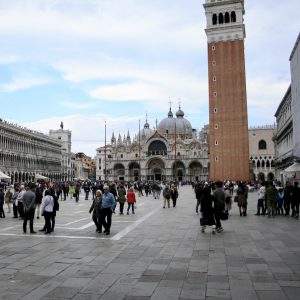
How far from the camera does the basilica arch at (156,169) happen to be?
8881 cm

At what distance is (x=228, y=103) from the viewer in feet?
189

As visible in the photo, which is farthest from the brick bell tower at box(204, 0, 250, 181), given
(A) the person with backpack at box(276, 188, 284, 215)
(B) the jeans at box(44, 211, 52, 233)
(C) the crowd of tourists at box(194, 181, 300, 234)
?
(B) the jeans at box(44, 211, 52, 233)

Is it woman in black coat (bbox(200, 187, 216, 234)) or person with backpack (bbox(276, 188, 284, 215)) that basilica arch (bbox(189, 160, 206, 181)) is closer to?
person with backpack (bbox(276, 188, 284, 215))

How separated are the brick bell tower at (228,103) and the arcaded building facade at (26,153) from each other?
30926 mm

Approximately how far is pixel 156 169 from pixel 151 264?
82343 millimetres

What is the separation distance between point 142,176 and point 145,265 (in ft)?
269

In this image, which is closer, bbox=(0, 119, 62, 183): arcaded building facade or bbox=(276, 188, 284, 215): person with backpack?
bbox=(276, 188, 284, 215): person with backpack

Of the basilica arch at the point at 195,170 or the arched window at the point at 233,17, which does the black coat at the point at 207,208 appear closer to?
the arched window at the point at 233,17

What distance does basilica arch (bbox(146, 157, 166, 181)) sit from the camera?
88.8 m

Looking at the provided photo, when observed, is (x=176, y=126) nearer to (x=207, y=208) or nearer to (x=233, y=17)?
(x=233, y=17)

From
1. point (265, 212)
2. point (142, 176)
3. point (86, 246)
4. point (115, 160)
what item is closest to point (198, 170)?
point (142, 176)

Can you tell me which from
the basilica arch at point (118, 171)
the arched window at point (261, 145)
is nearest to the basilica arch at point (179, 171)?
the basilica arch at point (118, 171)

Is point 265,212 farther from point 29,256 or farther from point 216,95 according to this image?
point 216,95

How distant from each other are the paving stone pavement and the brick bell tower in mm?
45965
